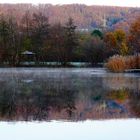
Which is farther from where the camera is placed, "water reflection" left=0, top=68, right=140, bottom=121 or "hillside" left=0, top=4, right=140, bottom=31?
"hillside" left=0, top=4, right=140, bottom=31

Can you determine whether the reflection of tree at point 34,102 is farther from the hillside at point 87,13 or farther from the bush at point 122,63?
the hillside at point 87,13

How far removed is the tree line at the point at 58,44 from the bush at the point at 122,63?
8.57 m

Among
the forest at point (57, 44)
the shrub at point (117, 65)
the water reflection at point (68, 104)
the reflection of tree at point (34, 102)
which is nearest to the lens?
the water reflection at point (68, 104)

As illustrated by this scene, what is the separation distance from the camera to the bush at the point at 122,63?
1002 inches

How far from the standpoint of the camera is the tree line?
35.9 meters

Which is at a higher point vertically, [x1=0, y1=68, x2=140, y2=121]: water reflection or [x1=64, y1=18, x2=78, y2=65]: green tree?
[x1=0, y1=68, x2=140, y2=121]: water reflection

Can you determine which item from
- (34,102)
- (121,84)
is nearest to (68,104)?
(34,102)

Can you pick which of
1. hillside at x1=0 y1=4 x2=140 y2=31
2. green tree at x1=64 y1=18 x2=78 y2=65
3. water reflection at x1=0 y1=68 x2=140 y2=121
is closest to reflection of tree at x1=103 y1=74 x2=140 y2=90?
water reflection at x1=0 y1=68 x2=140 y2=121

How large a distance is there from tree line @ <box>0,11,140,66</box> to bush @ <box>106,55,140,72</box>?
8.57 meters

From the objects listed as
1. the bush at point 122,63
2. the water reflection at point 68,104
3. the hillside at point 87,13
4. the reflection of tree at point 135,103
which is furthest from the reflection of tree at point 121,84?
the hillside at point 87,13

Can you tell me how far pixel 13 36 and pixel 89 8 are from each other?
43616 millimetres

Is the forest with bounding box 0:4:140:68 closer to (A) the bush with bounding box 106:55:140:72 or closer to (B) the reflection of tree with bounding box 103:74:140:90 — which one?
(A) the bush with bounding box 106:55:140:72

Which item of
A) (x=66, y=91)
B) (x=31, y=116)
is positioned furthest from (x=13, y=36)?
(x=31, y=116)

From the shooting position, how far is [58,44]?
122ft
